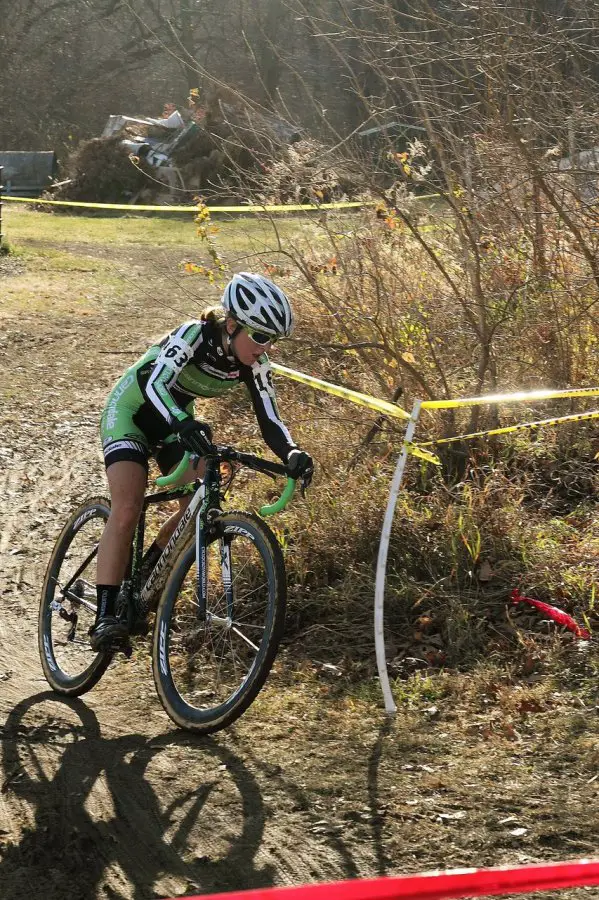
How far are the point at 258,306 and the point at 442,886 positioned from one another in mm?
3093

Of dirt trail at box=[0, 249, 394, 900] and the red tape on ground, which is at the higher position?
the red tape on ground

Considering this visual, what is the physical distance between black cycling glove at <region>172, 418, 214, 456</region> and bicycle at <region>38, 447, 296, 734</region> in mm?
63

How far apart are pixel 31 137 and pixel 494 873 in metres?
39.3

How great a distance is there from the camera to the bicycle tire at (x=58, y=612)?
5414 millimetres

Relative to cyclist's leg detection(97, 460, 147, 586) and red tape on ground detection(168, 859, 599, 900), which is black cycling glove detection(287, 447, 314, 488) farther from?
red tape on ground detection(168, 859, 599, 900)

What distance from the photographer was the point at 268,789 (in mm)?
4457

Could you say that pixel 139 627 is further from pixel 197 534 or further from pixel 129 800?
pixel 129 800

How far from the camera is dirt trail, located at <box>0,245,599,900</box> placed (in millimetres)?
3887

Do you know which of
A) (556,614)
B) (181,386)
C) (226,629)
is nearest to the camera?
(226,629)

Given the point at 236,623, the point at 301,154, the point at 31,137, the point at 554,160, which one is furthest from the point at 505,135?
the point at 31,137

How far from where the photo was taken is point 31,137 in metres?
38.5

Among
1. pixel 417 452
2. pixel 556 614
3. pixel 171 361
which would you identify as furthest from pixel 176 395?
pixel 556 614

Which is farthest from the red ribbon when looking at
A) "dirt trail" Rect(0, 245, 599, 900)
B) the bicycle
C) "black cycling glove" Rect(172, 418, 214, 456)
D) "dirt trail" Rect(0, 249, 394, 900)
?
"black cycling glove" Rect(172, 418, 214, 456)

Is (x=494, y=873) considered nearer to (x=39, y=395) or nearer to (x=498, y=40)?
(x=498, y=40)
